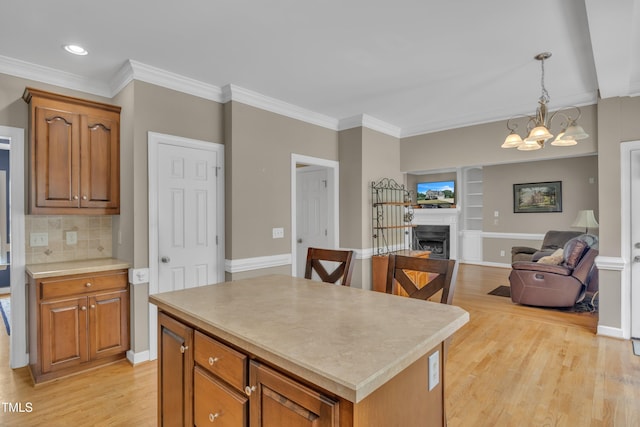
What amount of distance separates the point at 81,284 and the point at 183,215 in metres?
0.99

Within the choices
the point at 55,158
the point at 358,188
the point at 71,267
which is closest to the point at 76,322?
the point at 71,267

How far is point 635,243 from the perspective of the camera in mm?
3441

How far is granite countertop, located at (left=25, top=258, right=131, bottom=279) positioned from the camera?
2652 mm

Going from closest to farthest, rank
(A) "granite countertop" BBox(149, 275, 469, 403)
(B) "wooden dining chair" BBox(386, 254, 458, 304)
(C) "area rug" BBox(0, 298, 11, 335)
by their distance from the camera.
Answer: (A) "granite countertop" BBox(149, 275, 469, 403) < (B) "wooden dining chair" BBox(386, 254, 458, 304) < (C) "area rug" BBox(0, 298, 11, 335)

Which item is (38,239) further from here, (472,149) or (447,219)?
(447,219)

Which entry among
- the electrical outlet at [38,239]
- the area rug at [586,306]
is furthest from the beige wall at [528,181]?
the electrical outlet at [38,239]

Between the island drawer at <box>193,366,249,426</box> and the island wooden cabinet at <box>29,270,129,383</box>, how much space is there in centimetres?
190

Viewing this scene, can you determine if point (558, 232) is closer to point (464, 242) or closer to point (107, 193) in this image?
point (464, 242)

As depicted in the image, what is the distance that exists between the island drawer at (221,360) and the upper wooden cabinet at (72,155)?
230 cm

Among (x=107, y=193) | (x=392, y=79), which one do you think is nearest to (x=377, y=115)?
(x=392, y=79)

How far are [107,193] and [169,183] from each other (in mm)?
566

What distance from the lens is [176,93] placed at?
3.25 meters

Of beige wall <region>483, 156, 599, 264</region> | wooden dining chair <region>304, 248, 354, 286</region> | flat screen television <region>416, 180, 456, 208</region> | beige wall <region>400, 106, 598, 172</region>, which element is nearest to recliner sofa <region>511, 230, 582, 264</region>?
beige wall <region>483, 156, 599, 264</region>

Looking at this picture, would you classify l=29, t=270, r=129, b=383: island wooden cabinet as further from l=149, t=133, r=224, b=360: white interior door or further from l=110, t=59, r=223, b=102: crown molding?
l=110, t=59, r=223, b=102: crown molding
